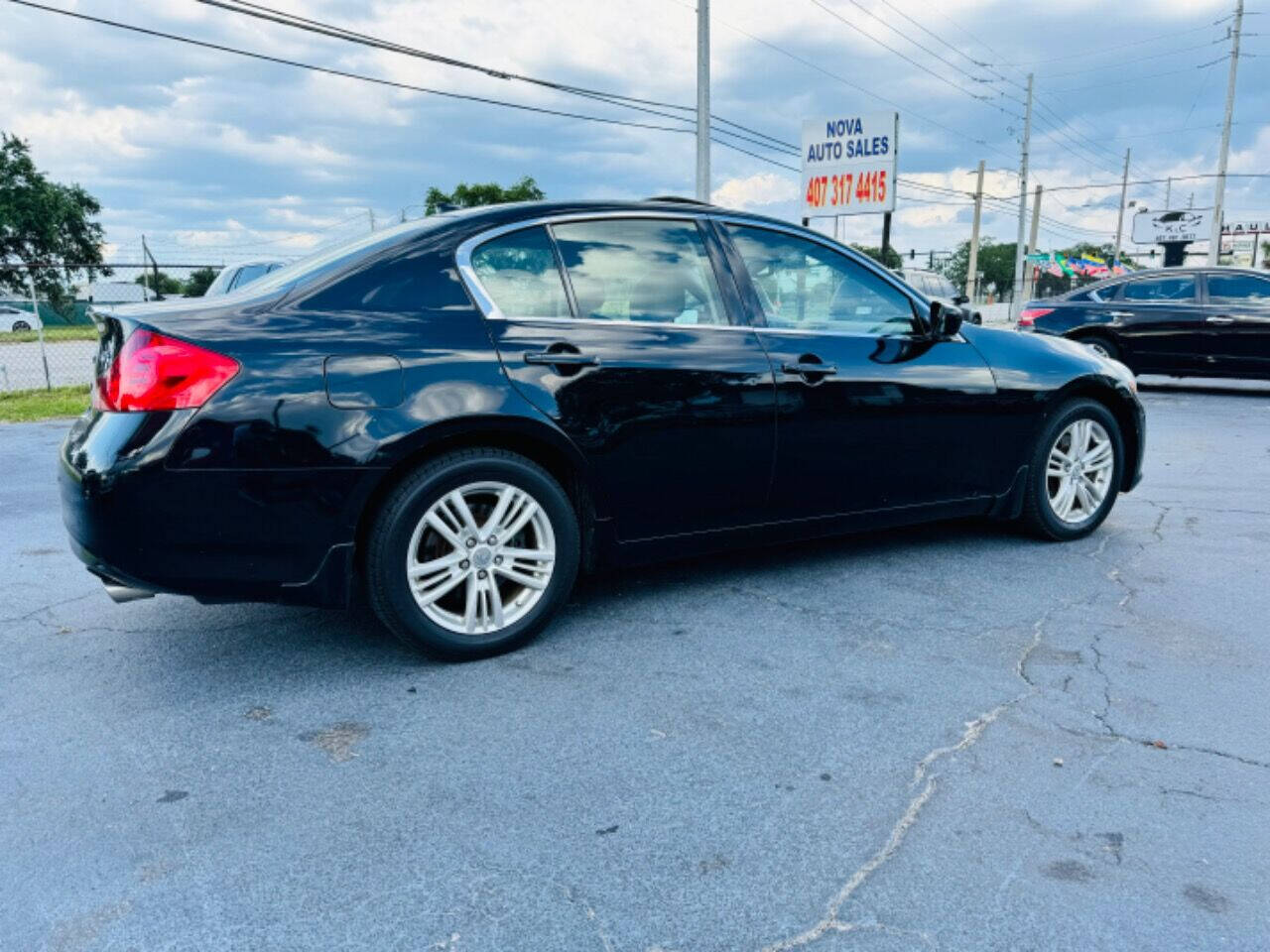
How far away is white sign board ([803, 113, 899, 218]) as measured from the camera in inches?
835

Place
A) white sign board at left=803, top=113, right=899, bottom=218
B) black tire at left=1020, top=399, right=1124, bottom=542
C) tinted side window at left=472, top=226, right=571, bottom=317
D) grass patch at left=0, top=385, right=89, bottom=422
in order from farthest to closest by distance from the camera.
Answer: white sign board at left=803, top=113, right=899, bottom=218
grass patch at left=0, top=385, right=89, bottom=422
black tire at left=1020, top=399, right=1124, bottom=542
tinted side window at left=472, top=226, right=571, bottom=317

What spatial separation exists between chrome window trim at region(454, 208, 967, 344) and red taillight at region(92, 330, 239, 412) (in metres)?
0.86

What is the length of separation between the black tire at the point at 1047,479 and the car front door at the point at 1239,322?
8.02 meters

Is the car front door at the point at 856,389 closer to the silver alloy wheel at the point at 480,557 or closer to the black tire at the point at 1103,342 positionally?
the silver alloy wheel at the point at 480,557

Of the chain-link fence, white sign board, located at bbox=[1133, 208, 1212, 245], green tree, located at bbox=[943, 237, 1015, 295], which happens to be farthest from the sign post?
the chain-link fence

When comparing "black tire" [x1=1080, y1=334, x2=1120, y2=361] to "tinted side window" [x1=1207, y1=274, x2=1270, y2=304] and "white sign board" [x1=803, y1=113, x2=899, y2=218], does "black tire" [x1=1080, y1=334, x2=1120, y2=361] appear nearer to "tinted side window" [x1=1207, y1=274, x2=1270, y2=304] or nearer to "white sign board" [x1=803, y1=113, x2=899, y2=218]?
"tinted side window" [x1=1207, y1=274, x2=1270, y2=304]

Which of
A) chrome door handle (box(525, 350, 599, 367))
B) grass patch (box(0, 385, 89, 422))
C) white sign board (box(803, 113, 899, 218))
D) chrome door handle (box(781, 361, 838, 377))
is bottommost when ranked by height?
grass patch (box(0, 385, 89, 422))

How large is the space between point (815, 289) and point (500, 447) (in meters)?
1.65

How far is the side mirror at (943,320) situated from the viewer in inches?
169

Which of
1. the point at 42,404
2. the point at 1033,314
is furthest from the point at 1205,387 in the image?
the point at 42,404

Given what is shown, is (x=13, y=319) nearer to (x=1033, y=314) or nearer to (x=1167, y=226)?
(x=1033, y=314)

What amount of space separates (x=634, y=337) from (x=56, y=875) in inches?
92.8

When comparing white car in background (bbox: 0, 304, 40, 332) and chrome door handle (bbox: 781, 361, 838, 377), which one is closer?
chrome door handle (bbox: 781, 361, 838, 377)

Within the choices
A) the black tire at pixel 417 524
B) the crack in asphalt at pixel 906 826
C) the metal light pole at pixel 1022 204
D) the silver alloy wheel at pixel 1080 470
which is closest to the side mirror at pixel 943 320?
the silver alloy wheel at pixel 1080 470
